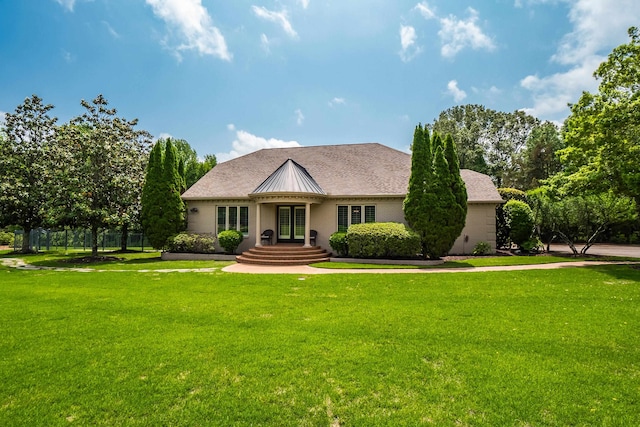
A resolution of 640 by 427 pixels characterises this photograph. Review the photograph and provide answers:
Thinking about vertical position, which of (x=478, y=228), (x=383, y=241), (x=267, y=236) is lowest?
(x=383, y=241)

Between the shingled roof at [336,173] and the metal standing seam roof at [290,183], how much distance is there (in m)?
0.72

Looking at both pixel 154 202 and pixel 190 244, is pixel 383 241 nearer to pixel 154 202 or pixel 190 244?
pixel 190 244

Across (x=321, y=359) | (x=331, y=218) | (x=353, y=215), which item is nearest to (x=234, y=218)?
(x=331, y=218)

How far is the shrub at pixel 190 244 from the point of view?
705 inches

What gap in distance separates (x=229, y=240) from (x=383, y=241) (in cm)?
818

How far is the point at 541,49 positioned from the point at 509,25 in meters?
4.38

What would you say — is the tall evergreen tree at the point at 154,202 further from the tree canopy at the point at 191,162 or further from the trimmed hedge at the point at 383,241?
the tree canopy at the point at 191,162

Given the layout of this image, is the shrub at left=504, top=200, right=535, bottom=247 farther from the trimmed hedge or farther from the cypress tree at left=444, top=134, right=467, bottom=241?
the trimmed hedge

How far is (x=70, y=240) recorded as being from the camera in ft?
82.9

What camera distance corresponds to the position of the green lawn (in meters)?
3.31

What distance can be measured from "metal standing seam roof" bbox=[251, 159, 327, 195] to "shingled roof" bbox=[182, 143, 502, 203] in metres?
0.72

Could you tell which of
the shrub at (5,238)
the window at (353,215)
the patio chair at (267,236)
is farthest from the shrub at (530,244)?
the shrub at (5,238)

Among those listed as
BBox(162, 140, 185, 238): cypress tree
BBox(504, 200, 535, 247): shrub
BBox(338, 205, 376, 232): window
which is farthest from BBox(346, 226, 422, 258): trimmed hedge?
BBox(162, 140, 185, 238): cypress tree

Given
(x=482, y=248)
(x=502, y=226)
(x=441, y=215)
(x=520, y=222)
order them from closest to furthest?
(x=441, y=215), (x=482, y=248), (x=520, y=222), (x=502, y=226)
